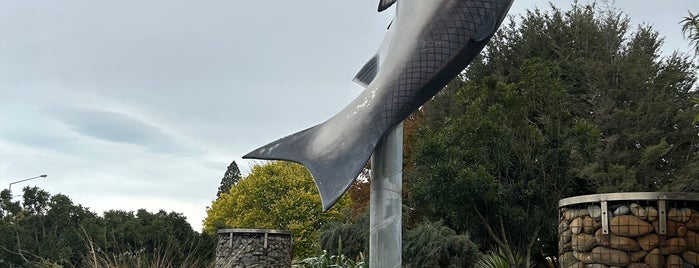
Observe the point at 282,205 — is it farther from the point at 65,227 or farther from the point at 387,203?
the point at 387,203

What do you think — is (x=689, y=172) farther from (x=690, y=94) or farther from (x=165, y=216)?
(x=165, y=216)

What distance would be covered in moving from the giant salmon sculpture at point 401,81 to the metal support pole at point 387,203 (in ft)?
2.72

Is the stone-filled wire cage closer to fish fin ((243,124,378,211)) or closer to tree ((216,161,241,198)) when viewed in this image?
fish fin ((243,124,378,211))

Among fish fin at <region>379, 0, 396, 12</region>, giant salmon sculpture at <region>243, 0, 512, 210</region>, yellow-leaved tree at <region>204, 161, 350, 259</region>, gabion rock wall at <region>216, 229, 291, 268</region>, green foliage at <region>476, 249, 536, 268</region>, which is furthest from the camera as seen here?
yellow-leaved tree at <region>204, 161, 350, 259</region>

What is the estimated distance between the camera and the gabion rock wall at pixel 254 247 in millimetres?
14688

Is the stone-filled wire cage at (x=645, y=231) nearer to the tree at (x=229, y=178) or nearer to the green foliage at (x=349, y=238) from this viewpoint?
the green foliage at (x=349, y=238)

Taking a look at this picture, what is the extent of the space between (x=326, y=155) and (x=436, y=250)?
10083 millimetres

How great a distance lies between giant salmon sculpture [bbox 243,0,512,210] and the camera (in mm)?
3719

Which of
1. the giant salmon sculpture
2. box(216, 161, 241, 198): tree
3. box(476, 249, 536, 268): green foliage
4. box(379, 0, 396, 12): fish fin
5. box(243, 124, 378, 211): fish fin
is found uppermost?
box(216, 161, 241, 198): tree

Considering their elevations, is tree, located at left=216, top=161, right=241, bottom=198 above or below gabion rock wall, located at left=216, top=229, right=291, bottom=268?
above

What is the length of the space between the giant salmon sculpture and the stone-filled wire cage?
492 cm

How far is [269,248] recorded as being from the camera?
14.9 m

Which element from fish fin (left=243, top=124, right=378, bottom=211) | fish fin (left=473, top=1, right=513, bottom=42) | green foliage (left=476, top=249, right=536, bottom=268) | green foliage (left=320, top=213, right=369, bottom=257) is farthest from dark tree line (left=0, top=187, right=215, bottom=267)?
fish fin (left=473, top=1, right=513, bottom=42)

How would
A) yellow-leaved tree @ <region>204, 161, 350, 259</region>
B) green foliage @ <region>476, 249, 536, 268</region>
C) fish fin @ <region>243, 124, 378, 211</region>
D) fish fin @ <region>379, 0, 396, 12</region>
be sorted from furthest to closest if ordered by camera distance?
1. yellow-leaved tree @ <region>204, 161, 350, 259</region>
2. green foliage @ <region>476, 249, 536, 268</region>
3. fish fin @ <region>379, 0, 396, 12</region>
4. fish fin @ <region>243, 124, 378, 211</region>
